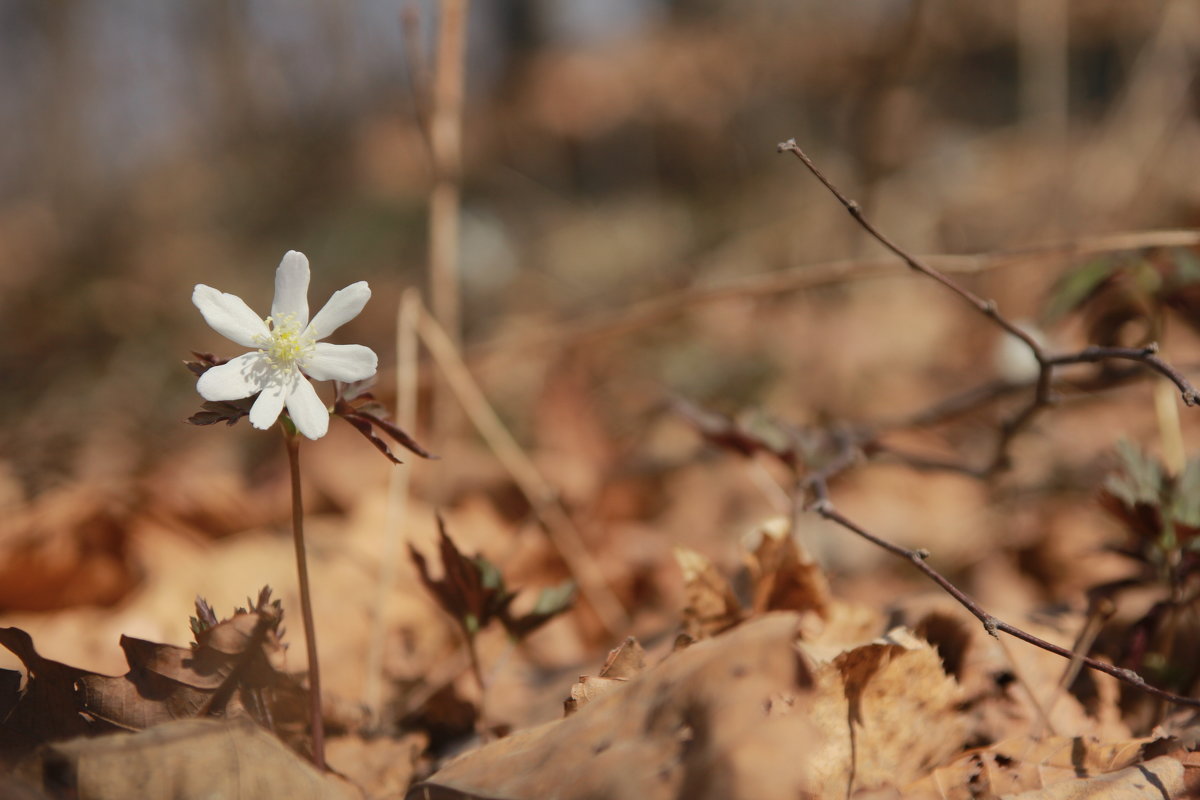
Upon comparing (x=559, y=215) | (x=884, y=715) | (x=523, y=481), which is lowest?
(x=884, y=715)

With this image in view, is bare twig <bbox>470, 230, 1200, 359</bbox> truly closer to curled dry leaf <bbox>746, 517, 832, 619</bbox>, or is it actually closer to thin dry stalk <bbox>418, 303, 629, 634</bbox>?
thin dry stalk <bbox>418, 303, 629, 634</bbox>

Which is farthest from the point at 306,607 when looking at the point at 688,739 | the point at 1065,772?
the point at 1065,772

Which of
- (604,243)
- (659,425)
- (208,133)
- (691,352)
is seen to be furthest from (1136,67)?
(208,133)

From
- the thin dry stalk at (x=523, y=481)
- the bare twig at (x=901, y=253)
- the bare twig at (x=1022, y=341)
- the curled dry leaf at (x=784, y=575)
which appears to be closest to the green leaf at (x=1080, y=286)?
A: the bare twig at (x=1022, y=341)

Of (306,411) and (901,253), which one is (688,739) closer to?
(306,411)

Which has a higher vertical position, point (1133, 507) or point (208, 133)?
point (208, 133)

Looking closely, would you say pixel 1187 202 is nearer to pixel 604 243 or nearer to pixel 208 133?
pixel 604 243

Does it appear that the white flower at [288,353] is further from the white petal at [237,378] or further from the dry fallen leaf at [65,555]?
the dry fallen leaf at [65,555]
